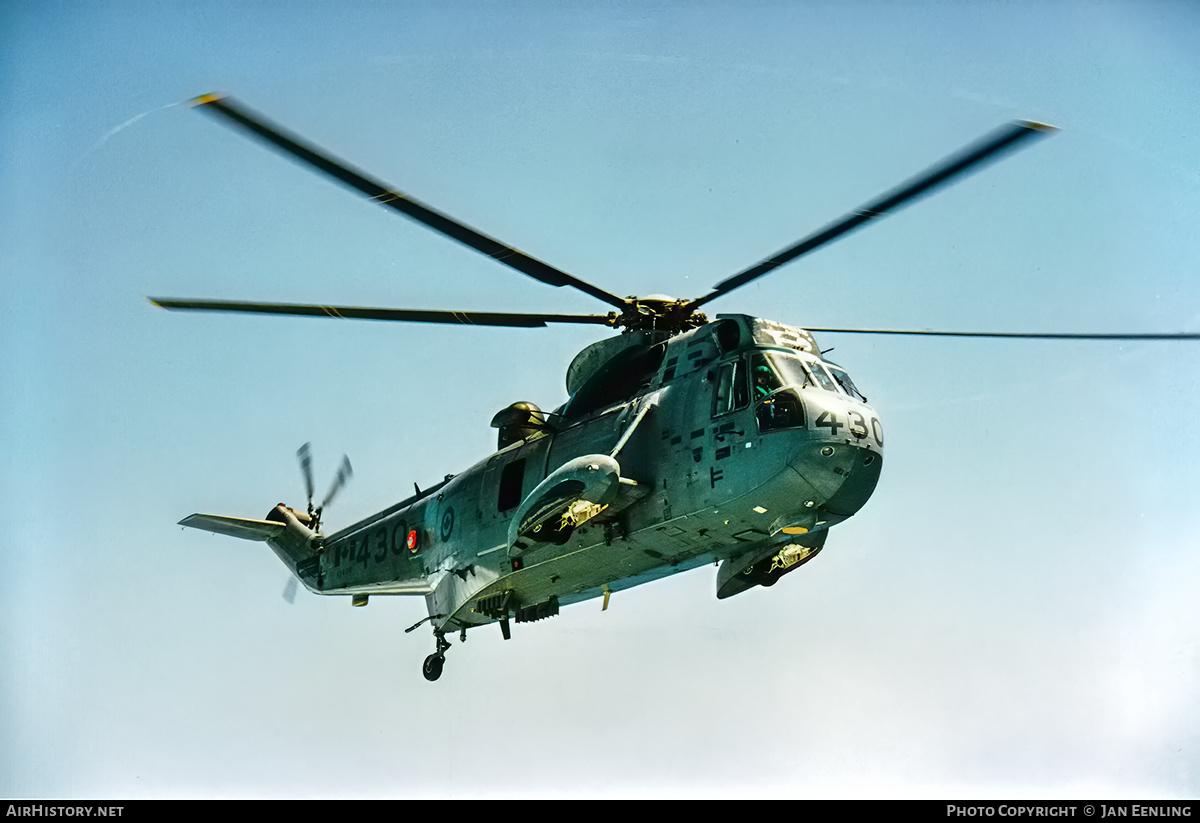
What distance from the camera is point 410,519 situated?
26.3 meters

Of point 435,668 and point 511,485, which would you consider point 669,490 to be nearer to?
point 511,485

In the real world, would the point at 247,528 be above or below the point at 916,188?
below

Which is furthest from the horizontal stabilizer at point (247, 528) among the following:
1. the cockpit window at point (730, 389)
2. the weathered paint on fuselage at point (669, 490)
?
the cockpit window at point (730, 389)

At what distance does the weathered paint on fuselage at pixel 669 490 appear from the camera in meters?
19.1

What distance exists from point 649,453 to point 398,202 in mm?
5732

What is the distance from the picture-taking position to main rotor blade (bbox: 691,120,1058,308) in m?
15.7

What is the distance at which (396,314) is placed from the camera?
70.1ft

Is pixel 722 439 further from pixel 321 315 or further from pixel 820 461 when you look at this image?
pixel 321 315

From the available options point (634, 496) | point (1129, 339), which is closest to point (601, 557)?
point (634, 496)

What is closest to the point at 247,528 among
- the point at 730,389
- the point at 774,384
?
the point at 730,389

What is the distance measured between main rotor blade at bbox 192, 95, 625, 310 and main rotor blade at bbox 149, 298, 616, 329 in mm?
805

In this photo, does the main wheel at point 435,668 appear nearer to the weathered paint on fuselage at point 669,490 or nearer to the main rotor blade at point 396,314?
the weathered paint on fuselage at point 669,490

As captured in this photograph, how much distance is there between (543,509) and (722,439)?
3.03 m

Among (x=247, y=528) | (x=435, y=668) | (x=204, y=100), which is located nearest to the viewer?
(x=204, y=100)
